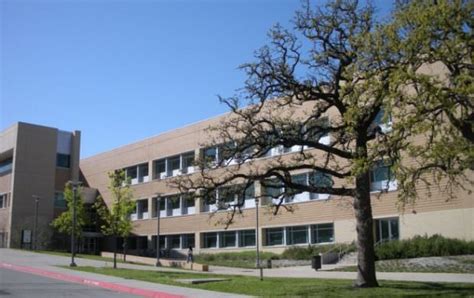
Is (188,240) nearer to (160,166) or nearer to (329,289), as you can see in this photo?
(160,166)

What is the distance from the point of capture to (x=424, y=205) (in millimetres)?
38312

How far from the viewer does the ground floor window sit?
1593 inches

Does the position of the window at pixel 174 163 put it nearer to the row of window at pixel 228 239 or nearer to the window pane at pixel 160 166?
the window pane at pixel 160 166

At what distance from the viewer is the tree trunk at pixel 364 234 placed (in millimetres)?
20469

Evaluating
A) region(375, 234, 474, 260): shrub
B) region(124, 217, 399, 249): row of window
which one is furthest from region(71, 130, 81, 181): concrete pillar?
region(375, 234, 474, 260): shrub

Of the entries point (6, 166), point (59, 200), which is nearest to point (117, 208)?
point (59, 200)

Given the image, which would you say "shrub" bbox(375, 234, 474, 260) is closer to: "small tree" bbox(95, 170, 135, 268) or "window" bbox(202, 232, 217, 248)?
"small tree" bbox(95, 170, 135, 268)

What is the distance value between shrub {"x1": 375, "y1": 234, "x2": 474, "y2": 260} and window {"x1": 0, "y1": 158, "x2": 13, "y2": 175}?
50040 mm

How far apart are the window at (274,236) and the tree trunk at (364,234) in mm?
29124

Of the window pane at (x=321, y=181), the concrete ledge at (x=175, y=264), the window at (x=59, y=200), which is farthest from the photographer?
the window at (x=59, y=200)

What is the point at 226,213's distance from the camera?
54.4 metres

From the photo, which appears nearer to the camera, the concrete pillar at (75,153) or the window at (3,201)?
the window at (3,201)

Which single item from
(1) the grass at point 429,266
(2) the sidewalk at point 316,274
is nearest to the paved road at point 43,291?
(2) the sidewalk at point 316,274

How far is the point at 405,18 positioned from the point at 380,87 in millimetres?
1901
